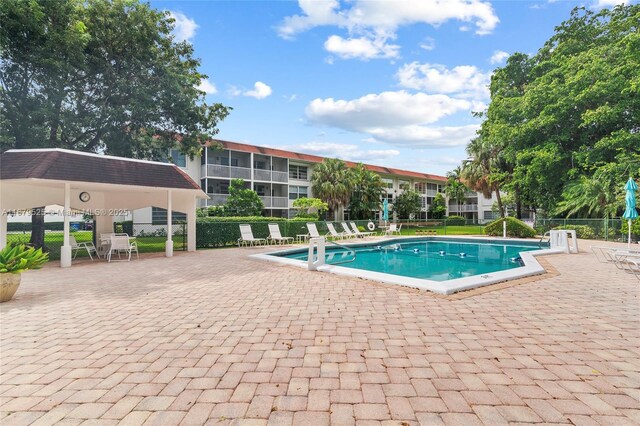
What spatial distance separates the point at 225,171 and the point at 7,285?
2278 centimetres

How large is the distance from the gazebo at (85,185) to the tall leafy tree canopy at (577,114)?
22.0m

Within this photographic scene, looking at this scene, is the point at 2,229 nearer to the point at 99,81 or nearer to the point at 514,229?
the point at 99,81

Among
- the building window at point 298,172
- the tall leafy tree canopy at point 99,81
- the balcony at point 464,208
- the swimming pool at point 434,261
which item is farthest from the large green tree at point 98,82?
the balcony at point 464,208

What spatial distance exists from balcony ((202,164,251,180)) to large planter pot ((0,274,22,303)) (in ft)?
71.5

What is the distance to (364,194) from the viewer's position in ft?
109

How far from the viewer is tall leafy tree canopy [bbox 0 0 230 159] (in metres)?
12.5

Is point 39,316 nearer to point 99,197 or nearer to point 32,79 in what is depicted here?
point 99,197

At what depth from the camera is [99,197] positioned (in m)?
13.8

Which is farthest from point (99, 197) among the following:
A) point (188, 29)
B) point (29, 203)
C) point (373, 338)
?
point (373, 338)

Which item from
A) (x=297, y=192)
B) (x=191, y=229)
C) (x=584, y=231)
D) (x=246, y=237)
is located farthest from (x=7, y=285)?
(x=297, y=192)

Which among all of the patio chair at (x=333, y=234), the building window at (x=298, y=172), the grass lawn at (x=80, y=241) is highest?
the building window at (x=298, y=172)

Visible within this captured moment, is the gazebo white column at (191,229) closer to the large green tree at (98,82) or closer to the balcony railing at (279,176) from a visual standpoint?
the large green tree at (98,82)

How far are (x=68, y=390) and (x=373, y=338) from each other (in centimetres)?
294

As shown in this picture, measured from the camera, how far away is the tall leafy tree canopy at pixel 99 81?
12.5 meters
